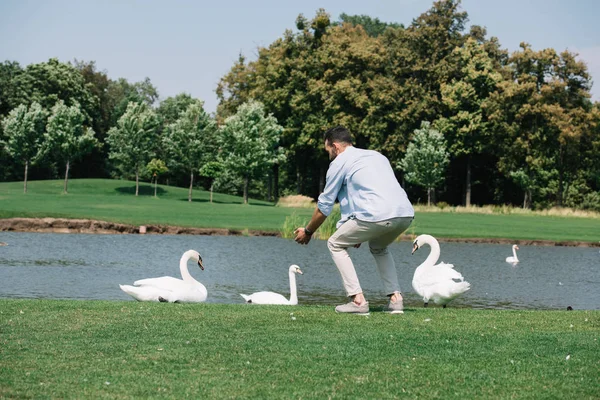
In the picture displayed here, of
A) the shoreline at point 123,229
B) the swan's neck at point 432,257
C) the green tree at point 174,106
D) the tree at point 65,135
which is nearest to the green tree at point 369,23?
the green tree at point 174,106

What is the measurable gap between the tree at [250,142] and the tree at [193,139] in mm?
2083

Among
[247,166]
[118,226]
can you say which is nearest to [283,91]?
[247,166]

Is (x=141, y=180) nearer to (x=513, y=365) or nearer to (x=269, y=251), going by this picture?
(x=269, y=251)

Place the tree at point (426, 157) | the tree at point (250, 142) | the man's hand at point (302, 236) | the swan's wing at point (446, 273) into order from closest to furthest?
1. the man's hand at point (302, 236)
2. the swan's wing at point (446, 273)
3. the tree at point (426, 157)
4. the tree at point (250, 142)

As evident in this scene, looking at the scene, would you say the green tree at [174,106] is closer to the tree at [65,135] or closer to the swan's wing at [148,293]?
the tree at [65,135]

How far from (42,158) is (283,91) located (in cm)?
2288

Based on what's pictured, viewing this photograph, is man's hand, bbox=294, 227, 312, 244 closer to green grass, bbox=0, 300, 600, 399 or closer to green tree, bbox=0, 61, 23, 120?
green grass, bbox=0, 300, 600, 399

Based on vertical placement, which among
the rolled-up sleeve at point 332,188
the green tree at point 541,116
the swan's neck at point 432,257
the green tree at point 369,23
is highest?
the green tree at point 369,23

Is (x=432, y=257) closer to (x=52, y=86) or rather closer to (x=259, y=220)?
(x=259, y=220)

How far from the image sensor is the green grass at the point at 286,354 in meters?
6.39

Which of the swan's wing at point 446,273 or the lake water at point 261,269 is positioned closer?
the swan's wing at point 446,273

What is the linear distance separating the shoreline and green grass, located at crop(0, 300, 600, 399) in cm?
2541

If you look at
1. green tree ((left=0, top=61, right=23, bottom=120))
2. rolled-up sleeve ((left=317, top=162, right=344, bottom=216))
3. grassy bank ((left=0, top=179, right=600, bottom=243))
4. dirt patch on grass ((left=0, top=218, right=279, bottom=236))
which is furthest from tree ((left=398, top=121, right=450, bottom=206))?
rolled-up sleeve ((left=317, top=162, right=344, bottom=216))

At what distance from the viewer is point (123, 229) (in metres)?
36.2
